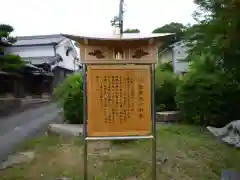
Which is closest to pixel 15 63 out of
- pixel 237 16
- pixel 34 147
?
pixel 34 147

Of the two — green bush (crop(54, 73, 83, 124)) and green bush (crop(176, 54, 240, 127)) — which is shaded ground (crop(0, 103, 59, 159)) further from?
green bush (crop(176, 54, 240, 127))

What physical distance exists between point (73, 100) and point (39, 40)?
3091 cm

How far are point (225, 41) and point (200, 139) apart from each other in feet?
10.9

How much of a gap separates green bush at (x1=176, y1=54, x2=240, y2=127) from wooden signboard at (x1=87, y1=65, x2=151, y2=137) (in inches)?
227

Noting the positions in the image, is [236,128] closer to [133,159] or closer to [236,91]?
[236,91]

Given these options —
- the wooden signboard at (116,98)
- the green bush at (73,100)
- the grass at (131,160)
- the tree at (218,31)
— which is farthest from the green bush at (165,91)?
the wooden signboard at (116,98)

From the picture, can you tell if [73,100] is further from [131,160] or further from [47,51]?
[47,51]

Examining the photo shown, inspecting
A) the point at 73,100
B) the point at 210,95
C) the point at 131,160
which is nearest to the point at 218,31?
the point at 131,160

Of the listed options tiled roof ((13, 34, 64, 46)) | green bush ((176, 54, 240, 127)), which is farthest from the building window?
tiled roof ((13, 34, 64, 46))

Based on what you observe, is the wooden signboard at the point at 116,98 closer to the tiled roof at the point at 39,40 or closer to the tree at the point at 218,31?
the tree at the point at 218,31

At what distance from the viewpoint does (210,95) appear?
34.0 feet

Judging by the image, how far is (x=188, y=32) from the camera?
7.36 meters

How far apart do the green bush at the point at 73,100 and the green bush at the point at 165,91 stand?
3.61 metres

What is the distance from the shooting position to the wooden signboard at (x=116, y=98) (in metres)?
4.98
